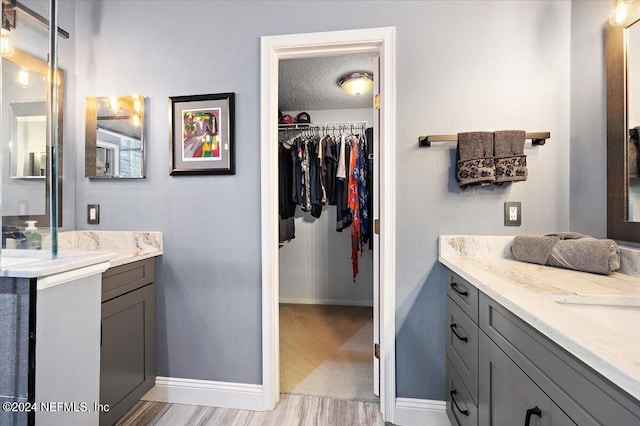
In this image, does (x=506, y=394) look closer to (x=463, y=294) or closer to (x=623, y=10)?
(x=463, y=294)

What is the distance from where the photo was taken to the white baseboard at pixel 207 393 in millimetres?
1730

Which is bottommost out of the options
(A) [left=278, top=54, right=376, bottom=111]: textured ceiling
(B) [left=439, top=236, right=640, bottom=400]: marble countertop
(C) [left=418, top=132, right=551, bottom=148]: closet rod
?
(B) [left=439, top=236, right=640, bottom=400]: marble countertop

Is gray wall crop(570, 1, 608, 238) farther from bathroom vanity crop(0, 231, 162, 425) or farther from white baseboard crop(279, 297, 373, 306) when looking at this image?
white baseboard crop(279, 297, 373, 306)

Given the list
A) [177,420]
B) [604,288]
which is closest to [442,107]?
[604,288]

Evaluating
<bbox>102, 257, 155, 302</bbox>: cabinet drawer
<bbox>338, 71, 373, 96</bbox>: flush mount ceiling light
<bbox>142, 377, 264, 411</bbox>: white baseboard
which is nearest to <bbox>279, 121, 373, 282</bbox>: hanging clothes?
<bbox>338, 71, 373, 96</bbox>: flush mount ceiling light

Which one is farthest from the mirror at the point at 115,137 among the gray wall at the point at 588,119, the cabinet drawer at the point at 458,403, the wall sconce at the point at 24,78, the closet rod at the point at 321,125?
the gray wall at the point at 588,119

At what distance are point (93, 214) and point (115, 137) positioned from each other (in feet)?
1.69

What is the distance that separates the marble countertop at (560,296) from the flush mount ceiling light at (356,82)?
1.68m

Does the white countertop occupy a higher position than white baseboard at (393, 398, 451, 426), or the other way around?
the white countertop

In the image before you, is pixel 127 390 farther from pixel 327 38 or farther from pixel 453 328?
pixel 327 38

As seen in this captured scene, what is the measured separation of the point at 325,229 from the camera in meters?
3.50

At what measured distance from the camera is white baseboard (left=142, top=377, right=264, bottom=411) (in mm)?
1730

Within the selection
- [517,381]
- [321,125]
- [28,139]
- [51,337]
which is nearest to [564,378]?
[517,381]

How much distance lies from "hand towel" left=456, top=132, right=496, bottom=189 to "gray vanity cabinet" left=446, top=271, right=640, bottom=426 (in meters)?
0.52
